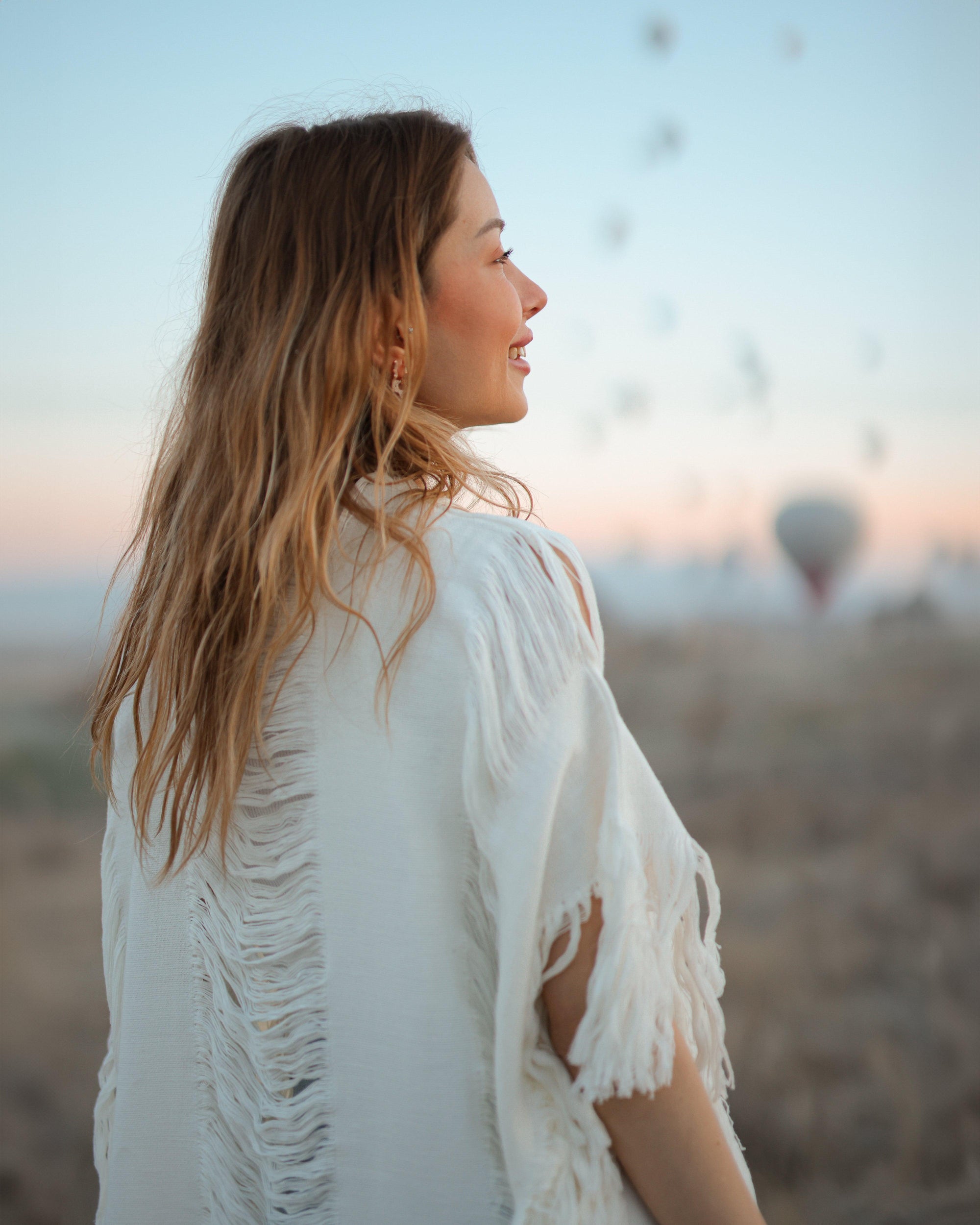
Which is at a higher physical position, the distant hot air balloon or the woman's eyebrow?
the woman's eyebrow

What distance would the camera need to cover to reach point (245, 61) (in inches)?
78.5

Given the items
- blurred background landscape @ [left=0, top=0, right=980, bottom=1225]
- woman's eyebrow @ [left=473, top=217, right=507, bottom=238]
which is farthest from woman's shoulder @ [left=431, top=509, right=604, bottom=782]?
blurred background landscape @ [left=0, top=0, right=980, bottom=1225]

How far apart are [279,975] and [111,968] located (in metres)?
0.22

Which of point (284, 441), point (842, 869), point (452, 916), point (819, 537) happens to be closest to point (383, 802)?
point (452, 916)

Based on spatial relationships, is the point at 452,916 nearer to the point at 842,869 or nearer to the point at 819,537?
the point at 819,537

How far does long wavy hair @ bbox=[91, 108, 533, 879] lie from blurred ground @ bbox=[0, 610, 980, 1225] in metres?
1.87

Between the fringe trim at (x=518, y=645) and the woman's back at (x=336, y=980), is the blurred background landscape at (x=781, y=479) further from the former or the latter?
the fringe trim at (x=518, y=645)

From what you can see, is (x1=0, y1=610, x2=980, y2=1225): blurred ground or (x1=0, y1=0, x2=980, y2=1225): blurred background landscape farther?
(x1=0, y1=610, x2=980, y2=1225): blurred ground

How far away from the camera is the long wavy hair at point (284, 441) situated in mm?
544

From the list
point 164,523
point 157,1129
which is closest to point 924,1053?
point 157,1129

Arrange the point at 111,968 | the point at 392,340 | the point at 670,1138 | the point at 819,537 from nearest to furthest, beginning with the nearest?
the point at 670,1138 → the point at 392,340 → the point at 111,968 → the point at 819,537

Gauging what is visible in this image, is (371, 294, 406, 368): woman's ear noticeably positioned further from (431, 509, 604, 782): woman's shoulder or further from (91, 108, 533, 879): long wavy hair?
(431, 509, 604, 782): woman's shoulder

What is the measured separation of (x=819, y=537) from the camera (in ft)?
8.77

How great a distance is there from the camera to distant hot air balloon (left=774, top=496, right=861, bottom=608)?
262 centimetres
